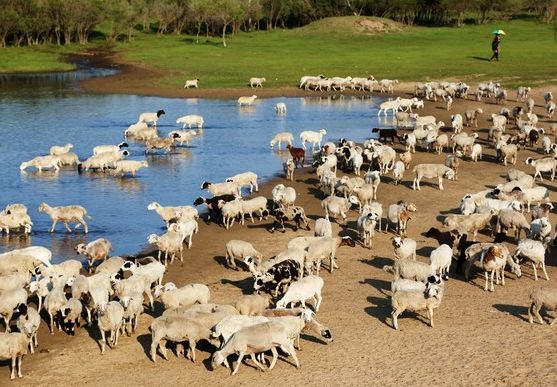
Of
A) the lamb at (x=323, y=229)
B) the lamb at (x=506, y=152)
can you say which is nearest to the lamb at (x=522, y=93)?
the lamb at (x=506, y=152)

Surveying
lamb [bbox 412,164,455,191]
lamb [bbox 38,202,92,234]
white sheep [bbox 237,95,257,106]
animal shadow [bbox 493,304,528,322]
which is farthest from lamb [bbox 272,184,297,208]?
white sheep [bbox 237,95,257,106]

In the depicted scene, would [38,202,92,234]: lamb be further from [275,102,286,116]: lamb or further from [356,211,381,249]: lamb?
[275,102,286,116]: lamb

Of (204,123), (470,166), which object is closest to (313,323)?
(470,166)

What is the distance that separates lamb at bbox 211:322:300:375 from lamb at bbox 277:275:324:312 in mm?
2128

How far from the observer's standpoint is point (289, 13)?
112 metres

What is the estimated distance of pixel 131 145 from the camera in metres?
37.8

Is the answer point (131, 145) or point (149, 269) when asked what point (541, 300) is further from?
point (131, 145)

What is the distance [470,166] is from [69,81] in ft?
139

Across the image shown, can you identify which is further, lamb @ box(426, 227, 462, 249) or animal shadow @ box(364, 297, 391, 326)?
→ lamb @ box(426, 227, 462, 249)

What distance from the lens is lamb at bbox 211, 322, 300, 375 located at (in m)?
14.0

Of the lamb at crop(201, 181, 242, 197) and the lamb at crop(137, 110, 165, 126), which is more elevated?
the lamb at crop(201, 181, 242, 197)

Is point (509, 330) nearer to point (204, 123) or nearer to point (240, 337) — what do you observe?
point (240, 337)

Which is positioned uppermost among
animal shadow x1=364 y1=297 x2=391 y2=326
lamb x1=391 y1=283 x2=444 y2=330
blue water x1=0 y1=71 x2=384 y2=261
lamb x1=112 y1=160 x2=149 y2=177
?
lamb x1=391 y1=283 x2=444 y2=330

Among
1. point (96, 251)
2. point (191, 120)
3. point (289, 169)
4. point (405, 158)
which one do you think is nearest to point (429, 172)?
point (405, 158)
